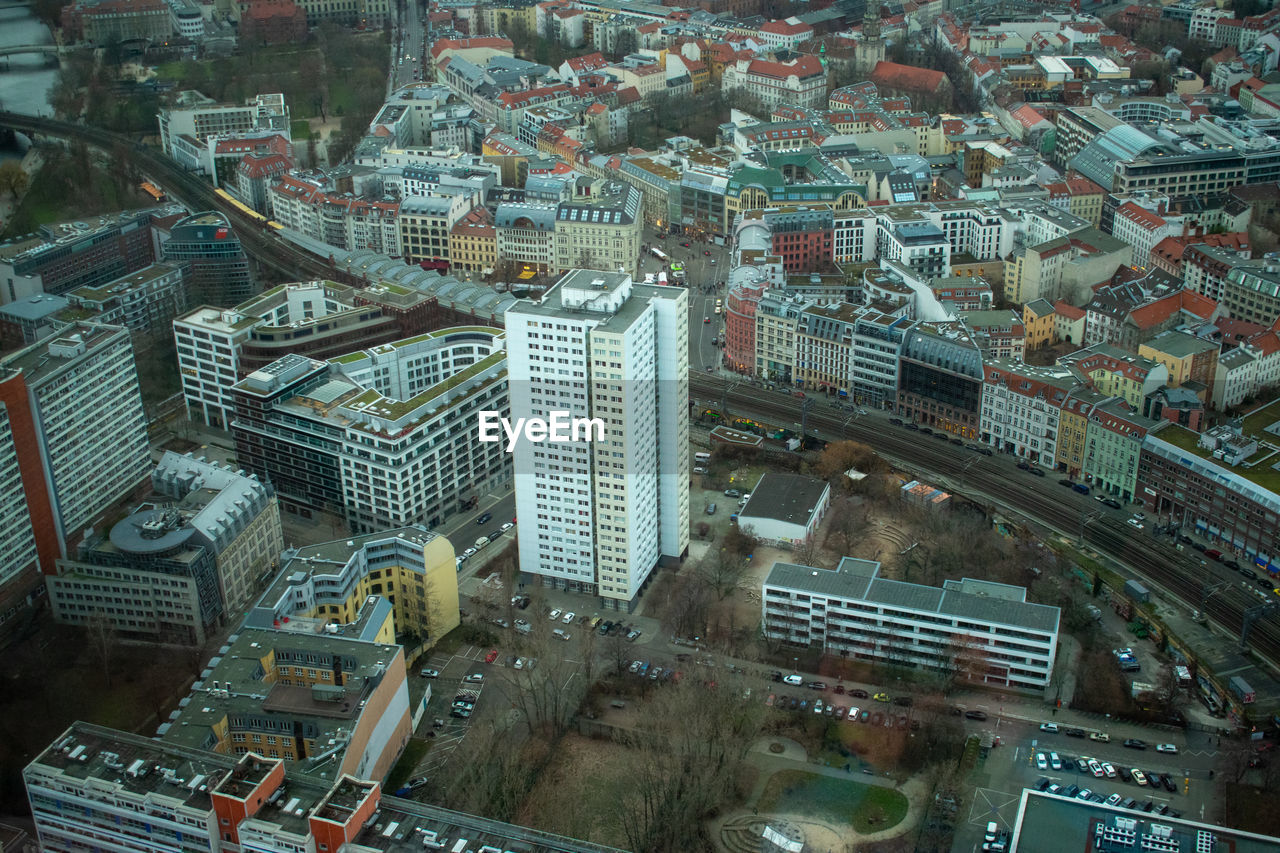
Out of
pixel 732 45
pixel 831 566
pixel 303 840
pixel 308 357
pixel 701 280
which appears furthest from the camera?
pixel 732 45

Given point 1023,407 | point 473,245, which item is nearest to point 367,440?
point 1023,407

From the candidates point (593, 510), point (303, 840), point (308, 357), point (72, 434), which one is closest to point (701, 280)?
point (308, 357)

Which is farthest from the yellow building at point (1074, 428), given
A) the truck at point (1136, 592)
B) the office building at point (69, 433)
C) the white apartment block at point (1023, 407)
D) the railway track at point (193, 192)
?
the railway track at point (193, 192)

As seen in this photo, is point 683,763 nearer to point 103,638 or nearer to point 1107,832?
point 1107,832

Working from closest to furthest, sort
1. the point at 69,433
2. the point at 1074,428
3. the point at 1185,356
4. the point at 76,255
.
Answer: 1. the point at 69,433
2. the point at 1074,428
3. the point at 1185,356
4. the point at 76,255

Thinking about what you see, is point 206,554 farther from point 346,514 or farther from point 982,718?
point 982,718

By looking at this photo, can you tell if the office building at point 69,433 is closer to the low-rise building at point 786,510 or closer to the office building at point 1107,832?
the low-rise building at point 786,510

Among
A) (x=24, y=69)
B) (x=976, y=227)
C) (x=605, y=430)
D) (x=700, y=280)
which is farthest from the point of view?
(x=24, y=69)

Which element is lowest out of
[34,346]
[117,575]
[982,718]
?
[982,718]
